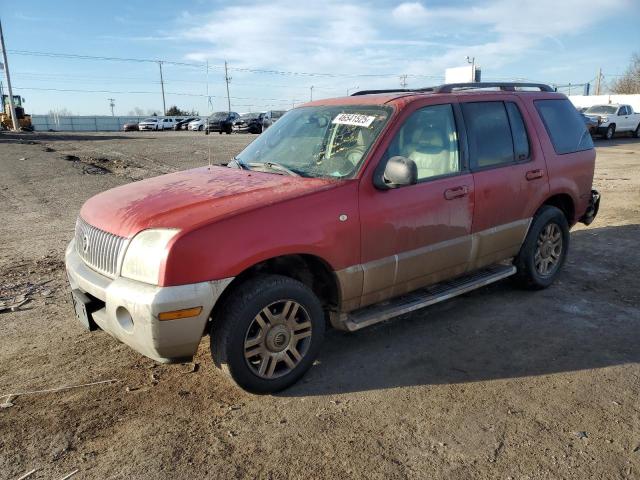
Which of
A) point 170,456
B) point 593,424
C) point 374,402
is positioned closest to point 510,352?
point 593,424

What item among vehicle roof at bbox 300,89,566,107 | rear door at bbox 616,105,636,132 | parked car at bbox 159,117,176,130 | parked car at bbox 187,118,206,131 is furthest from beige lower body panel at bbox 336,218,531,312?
parked car at bbox 159,117,176,130

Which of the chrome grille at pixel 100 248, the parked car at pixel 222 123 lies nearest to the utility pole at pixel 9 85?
the parked car at pixel 222 123

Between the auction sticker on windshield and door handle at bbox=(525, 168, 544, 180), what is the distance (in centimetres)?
174

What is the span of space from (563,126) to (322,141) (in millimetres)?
2763

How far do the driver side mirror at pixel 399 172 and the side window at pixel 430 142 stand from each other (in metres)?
0.25

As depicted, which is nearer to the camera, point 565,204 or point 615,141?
point 565,204

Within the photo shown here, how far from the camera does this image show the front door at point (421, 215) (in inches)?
143

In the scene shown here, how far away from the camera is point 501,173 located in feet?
14.7

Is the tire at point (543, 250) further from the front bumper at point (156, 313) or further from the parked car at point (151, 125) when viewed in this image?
the parked car at point (151, 125)

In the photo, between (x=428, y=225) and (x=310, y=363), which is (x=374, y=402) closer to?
(x=310, y=363)

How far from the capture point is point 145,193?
3.62 metres

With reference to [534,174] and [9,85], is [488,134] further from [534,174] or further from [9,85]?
[9,85]

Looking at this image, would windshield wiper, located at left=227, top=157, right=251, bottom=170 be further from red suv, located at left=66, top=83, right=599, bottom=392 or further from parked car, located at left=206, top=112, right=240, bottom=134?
parked car, located at left=206, top=112, right=240, bottom=134

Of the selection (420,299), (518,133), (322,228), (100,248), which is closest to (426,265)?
(420,299)
